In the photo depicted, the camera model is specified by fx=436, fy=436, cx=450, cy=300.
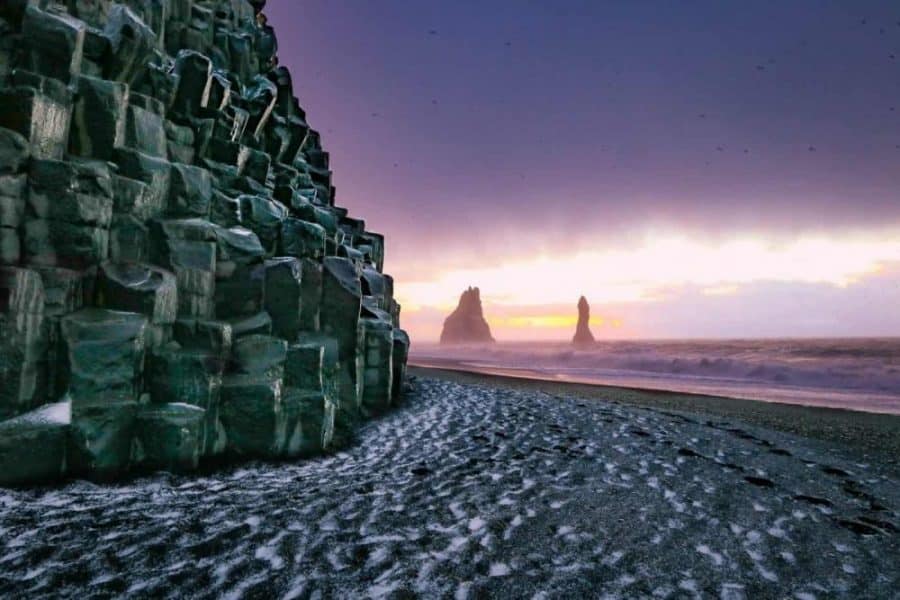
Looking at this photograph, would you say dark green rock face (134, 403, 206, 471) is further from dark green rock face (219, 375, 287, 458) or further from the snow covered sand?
dark green rock face (219, 375, 287, 458)

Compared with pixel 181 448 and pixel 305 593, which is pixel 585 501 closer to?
pixel 305 593

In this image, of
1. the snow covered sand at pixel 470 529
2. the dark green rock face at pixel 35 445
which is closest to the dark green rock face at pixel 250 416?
the snow covered sand at pixel 470 529

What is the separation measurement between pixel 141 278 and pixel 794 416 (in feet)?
68.5

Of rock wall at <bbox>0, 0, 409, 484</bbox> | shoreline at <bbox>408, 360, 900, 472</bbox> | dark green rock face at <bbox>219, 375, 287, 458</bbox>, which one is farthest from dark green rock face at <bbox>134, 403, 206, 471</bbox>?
shoreline at <bbox>408, 360, 900, 472</bbox>

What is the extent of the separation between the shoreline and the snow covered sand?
3523mm

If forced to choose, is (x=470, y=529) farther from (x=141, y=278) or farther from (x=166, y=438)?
(x=141, y=278)

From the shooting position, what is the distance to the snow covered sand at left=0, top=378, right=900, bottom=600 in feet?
14.3

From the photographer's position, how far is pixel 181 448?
734 centimetres

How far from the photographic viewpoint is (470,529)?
567 cm

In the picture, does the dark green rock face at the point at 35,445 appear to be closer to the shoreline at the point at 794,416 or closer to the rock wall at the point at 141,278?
the rock wall at the point at 141,278

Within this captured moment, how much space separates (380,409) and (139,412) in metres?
6.97

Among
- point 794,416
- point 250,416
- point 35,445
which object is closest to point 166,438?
point 250,416

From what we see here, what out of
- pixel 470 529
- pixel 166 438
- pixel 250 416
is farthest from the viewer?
pixel 250 416

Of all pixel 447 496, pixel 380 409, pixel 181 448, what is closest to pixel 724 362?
pixel 380 409
